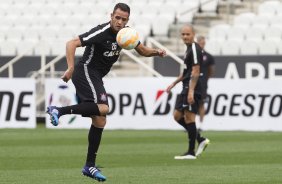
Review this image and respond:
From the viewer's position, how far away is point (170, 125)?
2209 centimetres

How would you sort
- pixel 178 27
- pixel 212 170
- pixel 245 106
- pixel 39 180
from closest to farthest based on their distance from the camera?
pixel 39 180 → pixel 212 170 → pixel 245 106 → pixel 178 27

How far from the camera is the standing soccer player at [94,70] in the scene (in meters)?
10.6

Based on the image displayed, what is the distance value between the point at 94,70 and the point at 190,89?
3.79m

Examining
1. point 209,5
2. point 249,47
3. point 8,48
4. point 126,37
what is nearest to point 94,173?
point 126,37

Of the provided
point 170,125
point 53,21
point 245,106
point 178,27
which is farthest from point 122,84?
point 53,21

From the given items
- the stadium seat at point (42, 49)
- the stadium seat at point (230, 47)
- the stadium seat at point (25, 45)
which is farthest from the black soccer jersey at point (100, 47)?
the stadium seat at point (25, 45)

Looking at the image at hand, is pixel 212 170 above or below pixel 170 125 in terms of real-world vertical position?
above

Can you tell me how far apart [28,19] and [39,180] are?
19266 millimetres

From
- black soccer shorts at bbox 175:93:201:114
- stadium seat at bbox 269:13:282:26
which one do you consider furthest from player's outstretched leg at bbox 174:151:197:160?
stadium seat at bbox 269:13:282:26

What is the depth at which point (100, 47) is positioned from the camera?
1086cm

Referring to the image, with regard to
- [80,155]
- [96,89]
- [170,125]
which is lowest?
[170,125]

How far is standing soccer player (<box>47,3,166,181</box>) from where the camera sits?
10641mm

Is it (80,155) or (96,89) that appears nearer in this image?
(96,89)

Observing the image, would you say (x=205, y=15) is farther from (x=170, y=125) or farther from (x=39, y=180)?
(x=39, y=180)
